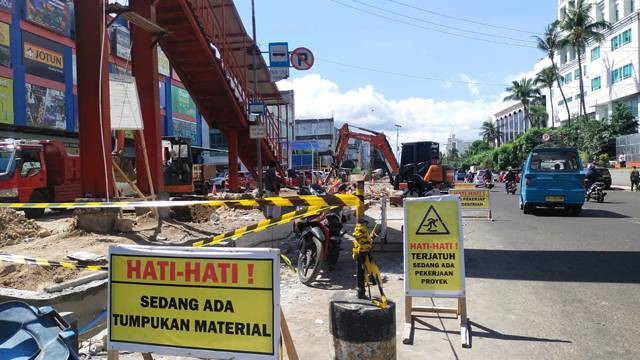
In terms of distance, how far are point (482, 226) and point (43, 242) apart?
10.3 m

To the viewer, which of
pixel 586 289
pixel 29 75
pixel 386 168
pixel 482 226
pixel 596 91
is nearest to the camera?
pixel 586 289

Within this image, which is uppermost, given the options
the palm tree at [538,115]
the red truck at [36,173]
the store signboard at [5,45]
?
the palm tree at [538,115]

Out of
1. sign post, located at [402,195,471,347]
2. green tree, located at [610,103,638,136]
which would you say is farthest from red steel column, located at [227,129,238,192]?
green tree, located at [610,103,638,136]

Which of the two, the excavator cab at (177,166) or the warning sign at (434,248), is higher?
the excavator cab at (177,166)

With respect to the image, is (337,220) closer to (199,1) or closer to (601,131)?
(199,1)

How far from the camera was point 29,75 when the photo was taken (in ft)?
84.4

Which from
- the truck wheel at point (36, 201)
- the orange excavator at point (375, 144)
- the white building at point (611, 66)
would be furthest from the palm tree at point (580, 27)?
the truck wheel at point (36, 201)

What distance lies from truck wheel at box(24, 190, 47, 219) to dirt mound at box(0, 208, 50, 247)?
601 cm

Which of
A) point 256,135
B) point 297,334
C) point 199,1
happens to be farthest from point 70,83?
point 297,334

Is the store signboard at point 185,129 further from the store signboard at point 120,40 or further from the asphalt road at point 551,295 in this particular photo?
the asphalt road at point 551,295

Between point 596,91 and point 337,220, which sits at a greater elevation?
point 596,91

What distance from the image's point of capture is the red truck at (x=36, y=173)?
14.1 meters

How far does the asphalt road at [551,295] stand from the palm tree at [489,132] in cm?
10977

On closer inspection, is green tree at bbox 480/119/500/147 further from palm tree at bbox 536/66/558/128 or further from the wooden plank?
the wooden plank
